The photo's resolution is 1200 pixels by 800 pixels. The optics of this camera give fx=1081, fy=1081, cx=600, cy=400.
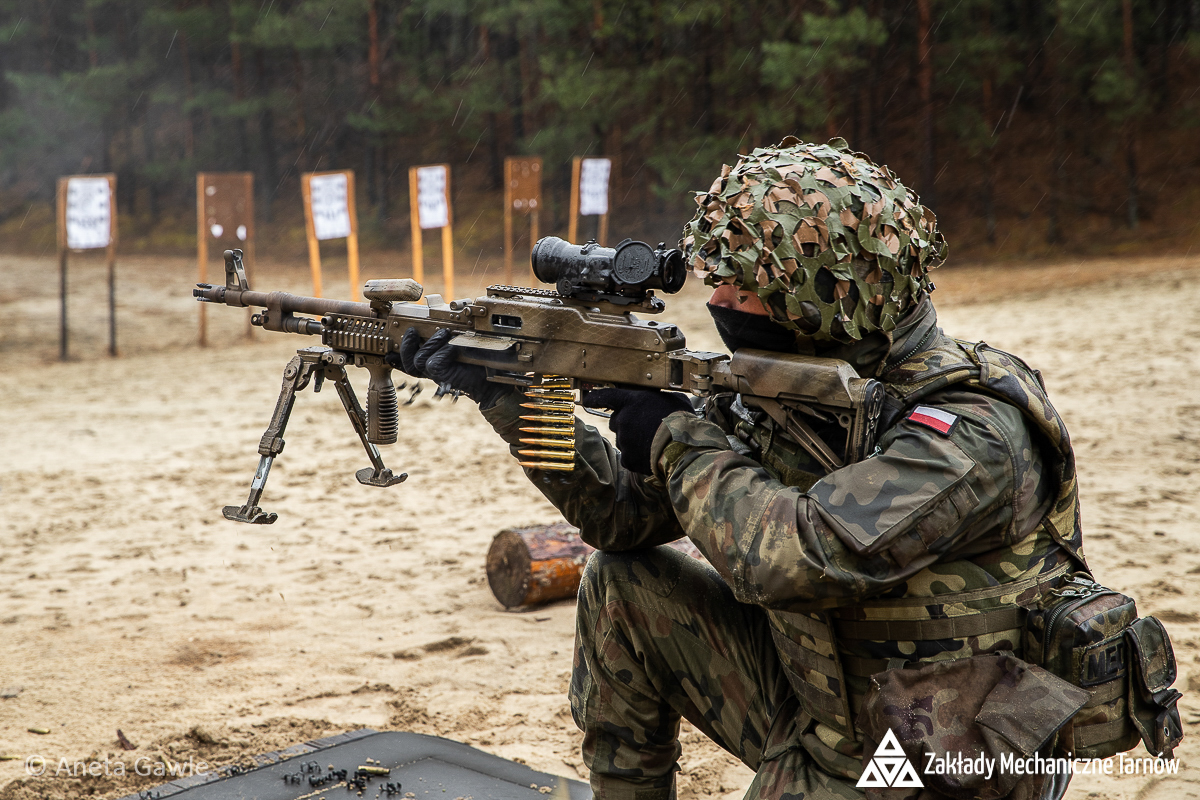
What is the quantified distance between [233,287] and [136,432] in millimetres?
5560

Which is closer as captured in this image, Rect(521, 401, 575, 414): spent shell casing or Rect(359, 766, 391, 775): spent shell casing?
Rect(521, 401, 575, 414): spent shell casing

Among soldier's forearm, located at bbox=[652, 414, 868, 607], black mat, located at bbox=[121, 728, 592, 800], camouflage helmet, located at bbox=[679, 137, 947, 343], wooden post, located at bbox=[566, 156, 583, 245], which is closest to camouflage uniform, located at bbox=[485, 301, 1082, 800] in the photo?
soldier's forearm, located at bbox=[652, 414, 868, 607]

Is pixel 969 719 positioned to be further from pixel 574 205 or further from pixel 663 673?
pixel 574 205

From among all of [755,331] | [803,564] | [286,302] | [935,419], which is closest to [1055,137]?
[286,302]

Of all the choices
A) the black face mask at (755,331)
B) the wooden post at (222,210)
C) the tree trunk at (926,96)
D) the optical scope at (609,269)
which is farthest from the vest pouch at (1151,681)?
the tree trunk at (926,96)

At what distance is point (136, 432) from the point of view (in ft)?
28.5

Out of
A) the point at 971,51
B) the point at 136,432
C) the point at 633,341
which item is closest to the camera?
the point at 633,341

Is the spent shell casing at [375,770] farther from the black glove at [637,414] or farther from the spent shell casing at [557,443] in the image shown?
the black glove at [637,414]

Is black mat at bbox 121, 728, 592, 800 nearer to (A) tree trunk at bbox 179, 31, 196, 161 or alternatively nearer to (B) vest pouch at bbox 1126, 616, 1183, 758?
(B) vest pouch at bbox 1126, 616, 1183, 758

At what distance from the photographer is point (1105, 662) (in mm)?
2242

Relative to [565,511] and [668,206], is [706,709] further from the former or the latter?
[668,206]

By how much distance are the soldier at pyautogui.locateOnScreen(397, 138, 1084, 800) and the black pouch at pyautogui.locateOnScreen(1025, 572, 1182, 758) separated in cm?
6

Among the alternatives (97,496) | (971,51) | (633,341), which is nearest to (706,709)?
(633,341)

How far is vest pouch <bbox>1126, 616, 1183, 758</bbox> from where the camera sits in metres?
2.28
